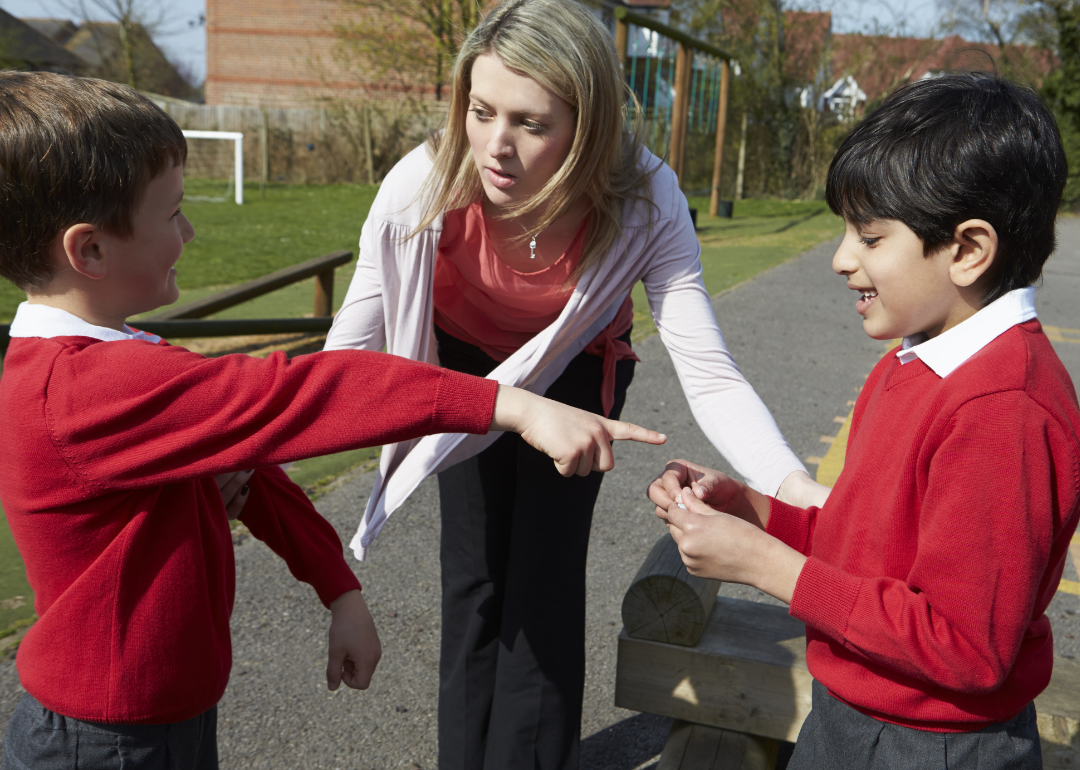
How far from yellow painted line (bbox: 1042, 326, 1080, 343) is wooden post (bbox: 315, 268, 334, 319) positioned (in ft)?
21.6

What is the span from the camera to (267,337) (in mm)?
7824

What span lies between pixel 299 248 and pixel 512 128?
11.3 meters

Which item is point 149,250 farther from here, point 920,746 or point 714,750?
point 714,750

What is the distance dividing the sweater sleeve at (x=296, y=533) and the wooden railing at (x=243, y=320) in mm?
3019

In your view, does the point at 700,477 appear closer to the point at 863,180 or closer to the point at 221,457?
the point at 863,180

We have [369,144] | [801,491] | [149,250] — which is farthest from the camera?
[369,144]

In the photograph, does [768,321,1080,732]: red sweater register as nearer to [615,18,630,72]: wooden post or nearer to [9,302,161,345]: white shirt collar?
[9,302,161,345]: white shirt collar

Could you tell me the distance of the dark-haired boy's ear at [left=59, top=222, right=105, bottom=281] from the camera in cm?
136

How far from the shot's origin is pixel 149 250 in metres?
1.46

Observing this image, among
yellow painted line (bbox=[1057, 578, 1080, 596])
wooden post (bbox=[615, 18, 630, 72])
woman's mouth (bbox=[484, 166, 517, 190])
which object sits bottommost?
yellow painted line (bbox=[1057, 578, 1080, 596])

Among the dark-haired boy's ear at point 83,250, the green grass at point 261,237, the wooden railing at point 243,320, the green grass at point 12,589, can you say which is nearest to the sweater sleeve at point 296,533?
the dark-haired boy's ear at point 83,250

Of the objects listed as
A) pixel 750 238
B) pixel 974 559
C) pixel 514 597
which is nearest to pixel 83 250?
pixel 514 597

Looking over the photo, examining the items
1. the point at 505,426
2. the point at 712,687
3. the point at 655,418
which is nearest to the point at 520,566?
the point at 712,687

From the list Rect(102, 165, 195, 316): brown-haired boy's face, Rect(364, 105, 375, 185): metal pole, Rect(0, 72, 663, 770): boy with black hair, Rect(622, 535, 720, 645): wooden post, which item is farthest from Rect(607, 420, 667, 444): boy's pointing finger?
Rect(364, 105, 375, 185): metal pole
